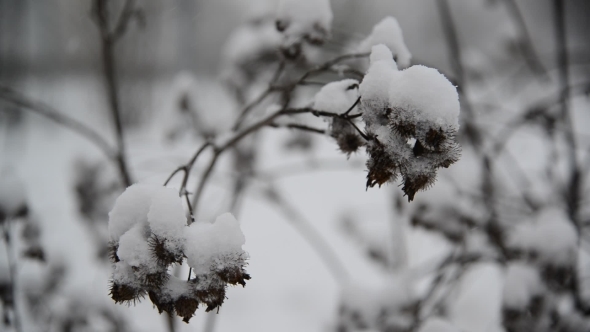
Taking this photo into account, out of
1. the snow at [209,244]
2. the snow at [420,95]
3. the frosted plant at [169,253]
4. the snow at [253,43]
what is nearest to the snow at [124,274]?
the frosted plant at [169,253]

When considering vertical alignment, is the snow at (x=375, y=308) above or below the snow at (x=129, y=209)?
above

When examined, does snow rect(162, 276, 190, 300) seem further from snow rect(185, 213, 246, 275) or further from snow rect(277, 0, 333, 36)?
snow rect(277, 0, 333, 36)

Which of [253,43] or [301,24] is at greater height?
[253,43]

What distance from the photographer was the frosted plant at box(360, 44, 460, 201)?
622 mm

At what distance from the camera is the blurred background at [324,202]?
4.48 feet

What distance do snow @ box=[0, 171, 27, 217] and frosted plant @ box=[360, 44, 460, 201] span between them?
124cm

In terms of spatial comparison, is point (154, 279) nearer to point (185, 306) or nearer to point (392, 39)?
point (185, 306)

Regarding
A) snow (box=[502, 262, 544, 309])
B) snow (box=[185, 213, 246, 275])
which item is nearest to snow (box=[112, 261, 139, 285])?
snow (box=[185, 213, 246, 275])

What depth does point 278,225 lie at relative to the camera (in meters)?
5.94

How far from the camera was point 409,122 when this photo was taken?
2.06ft

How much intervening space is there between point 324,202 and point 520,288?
5.65m

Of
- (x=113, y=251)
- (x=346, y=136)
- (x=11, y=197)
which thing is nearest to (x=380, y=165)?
(x=346, y=136)

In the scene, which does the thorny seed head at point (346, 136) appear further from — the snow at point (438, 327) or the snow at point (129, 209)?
the snow at point (438, 327)

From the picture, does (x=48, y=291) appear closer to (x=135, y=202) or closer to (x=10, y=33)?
(x=135, y=202)
